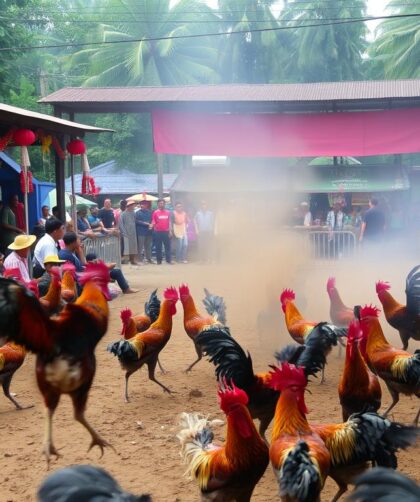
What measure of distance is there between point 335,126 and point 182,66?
58.4 feet

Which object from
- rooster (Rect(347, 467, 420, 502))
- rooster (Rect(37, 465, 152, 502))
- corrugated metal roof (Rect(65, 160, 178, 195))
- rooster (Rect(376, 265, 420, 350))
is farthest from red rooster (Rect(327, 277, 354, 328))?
corrugated metal roof (Rect(65, 160, 178, 195))

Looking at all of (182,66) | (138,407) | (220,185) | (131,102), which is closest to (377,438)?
(138,407)

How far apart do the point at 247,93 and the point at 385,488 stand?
15.4 m

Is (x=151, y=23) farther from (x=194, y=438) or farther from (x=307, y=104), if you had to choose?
(x=194, y=438)

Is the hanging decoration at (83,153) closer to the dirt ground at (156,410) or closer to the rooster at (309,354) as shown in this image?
the dirt ground at (156,410)

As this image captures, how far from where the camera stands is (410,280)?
7.53 metres

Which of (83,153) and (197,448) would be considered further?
(83,153)

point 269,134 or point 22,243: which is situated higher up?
point 269,134

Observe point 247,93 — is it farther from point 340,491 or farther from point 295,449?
point 295,449

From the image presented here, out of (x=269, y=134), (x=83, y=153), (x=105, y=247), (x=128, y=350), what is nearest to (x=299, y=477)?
(x=128, y=350)

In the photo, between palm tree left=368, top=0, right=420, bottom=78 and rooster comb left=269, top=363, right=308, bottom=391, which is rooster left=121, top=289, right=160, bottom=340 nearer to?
rooster comb left=269, top=363, right=308, bottom=391

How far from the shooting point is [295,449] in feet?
12.5

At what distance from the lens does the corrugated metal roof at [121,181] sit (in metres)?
30.7

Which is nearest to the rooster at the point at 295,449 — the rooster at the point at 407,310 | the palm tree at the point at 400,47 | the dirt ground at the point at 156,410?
the dirt ground at the point at 156,410
